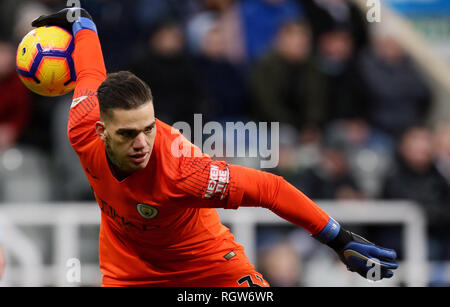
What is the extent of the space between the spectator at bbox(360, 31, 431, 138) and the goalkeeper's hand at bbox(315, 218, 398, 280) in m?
4.96

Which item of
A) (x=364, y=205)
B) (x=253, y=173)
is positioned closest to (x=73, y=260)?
(x=364, y=205)

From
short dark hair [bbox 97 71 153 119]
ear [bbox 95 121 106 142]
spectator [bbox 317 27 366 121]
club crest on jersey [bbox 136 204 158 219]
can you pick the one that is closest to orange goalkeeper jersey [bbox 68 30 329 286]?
club crest on jersey [bbox 136 204 158 219]

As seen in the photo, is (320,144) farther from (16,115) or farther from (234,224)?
(16,115)

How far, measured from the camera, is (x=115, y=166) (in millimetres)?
4582

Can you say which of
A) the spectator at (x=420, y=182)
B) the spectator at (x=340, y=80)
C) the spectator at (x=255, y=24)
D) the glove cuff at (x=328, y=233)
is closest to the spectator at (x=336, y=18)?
the spectator at (x=340, y=80)

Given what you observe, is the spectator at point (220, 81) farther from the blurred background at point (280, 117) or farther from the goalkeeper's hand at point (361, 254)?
the goalkeeper's hand at point (361, 254)

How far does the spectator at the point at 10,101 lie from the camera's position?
867 cm

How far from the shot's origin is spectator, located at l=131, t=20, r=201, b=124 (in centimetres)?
855

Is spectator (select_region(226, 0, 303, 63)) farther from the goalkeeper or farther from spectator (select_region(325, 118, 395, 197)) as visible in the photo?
the goalkeeper

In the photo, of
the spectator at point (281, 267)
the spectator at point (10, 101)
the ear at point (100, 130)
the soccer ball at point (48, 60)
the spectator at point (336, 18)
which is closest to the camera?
the ear at point (100, 130)

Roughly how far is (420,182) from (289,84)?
6.11 feet

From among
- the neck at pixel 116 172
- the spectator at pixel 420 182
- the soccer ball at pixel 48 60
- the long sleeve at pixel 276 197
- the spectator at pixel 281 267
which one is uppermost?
the soccer ball at pixel 48 60

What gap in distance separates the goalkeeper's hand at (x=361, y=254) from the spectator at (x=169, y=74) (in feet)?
13.7

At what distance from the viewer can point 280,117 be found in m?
9.01
